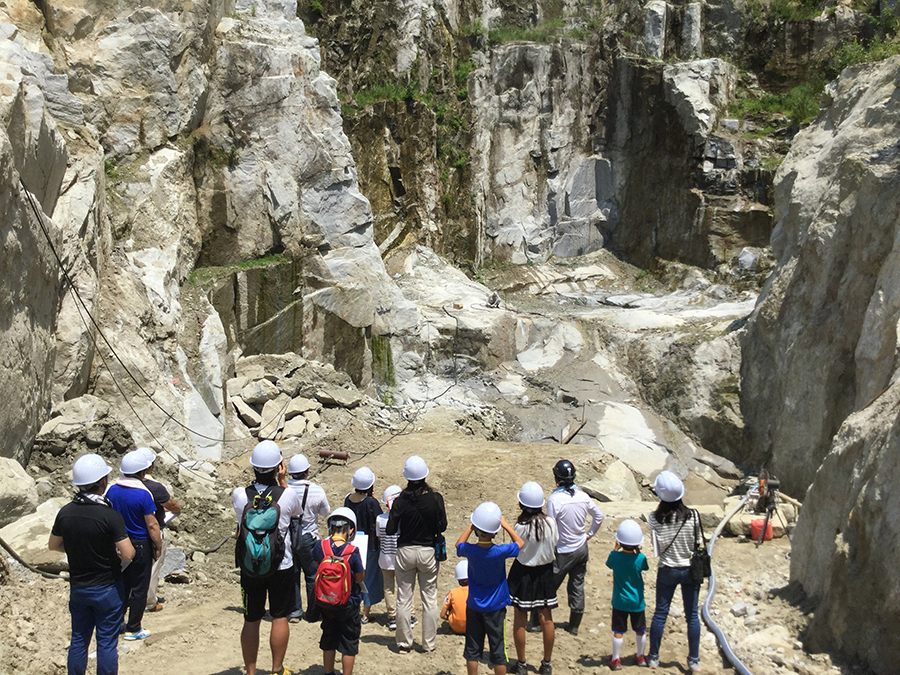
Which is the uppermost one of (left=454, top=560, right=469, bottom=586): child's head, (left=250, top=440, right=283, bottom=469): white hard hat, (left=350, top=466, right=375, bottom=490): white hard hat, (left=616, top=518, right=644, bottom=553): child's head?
(left=250, top=440, right=283, bottom=469): white hard hat

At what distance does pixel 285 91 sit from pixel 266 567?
13029mm

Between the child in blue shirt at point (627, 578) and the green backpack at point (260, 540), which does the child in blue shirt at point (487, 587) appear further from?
the green backpack at point (260, 540)

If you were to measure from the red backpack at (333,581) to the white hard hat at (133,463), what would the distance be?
157 centimetres

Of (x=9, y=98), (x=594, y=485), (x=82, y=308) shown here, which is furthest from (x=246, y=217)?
(x=594, y=485)

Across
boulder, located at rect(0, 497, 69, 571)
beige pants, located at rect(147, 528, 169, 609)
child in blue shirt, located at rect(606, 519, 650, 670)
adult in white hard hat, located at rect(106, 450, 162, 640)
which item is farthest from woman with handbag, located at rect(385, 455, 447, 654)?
boulder, located at rect(0, 497, 69, 571)

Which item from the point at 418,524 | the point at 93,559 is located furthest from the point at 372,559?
the point at 93,559

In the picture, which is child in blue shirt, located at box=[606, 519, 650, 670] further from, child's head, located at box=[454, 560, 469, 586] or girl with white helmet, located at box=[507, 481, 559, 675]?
child's head, located at box=[454, 560, 469, 586]

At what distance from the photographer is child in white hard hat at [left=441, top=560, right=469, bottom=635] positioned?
5695mm

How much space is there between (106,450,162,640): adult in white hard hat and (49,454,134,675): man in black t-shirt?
0.64m

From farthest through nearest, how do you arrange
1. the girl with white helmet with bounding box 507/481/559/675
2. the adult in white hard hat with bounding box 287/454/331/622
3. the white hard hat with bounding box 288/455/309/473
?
1. the white hard hat with bounding box 288/455/309/473
2. the girl with white helmet with bounding box 507/481/559/675
3. the adult in white hard hat with bounding box 287/454/331/622

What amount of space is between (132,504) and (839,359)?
10.1 metres

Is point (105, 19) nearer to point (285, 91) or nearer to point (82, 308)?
point (285, 91)

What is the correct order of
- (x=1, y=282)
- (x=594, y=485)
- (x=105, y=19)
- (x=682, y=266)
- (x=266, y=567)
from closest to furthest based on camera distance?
(x=266, y=567), (x=1, y=282), (x=594, y=485), (x=105, y=19), (x=682, y=266)

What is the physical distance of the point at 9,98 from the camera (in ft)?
26.4
